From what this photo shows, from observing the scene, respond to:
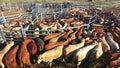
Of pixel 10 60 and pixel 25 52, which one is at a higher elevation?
pixel 25 52

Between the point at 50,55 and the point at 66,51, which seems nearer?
the point at 50,55

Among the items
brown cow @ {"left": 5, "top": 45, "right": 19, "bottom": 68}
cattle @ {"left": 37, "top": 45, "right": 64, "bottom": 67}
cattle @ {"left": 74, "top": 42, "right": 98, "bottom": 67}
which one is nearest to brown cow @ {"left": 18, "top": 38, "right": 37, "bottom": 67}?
brown cow @ {"left": 5, "top": 45, "right": 19, "bottom": 68}

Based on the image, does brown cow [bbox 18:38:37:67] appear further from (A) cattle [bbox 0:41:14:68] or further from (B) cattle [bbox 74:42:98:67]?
(B) cattle [bbox 74:42:98:67]

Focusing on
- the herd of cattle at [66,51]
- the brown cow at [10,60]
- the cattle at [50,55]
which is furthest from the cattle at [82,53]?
the brown cow at [10,60]

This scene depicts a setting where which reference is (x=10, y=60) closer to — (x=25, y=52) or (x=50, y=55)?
(x=25, y=52)

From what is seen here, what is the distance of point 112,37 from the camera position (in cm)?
1150

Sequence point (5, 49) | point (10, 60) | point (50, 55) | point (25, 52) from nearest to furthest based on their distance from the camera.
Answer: point (10, 60), point (50, 55), point (25, 52), point (5, 49)

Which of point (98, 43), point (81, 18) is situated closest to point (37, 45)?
point (98, 43)

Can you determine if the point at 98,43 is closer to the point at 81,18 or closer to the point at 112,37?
the point at 112,37

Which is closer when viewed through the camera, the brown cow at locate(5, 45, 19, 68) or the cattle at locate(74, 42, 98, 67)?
the brown cow at locate(5, 45, 19, 68)

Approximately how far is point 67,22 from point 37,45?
4247mm

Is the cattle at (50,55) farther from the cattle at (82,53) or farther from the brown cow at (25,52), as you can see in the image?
the cattle at (82,53)

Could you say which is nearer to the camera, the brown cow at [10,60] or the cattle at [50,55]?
the brown cow at [10,60]

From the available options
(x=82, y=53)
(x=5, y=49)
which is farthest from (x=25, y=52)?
(x=82, y=53)
